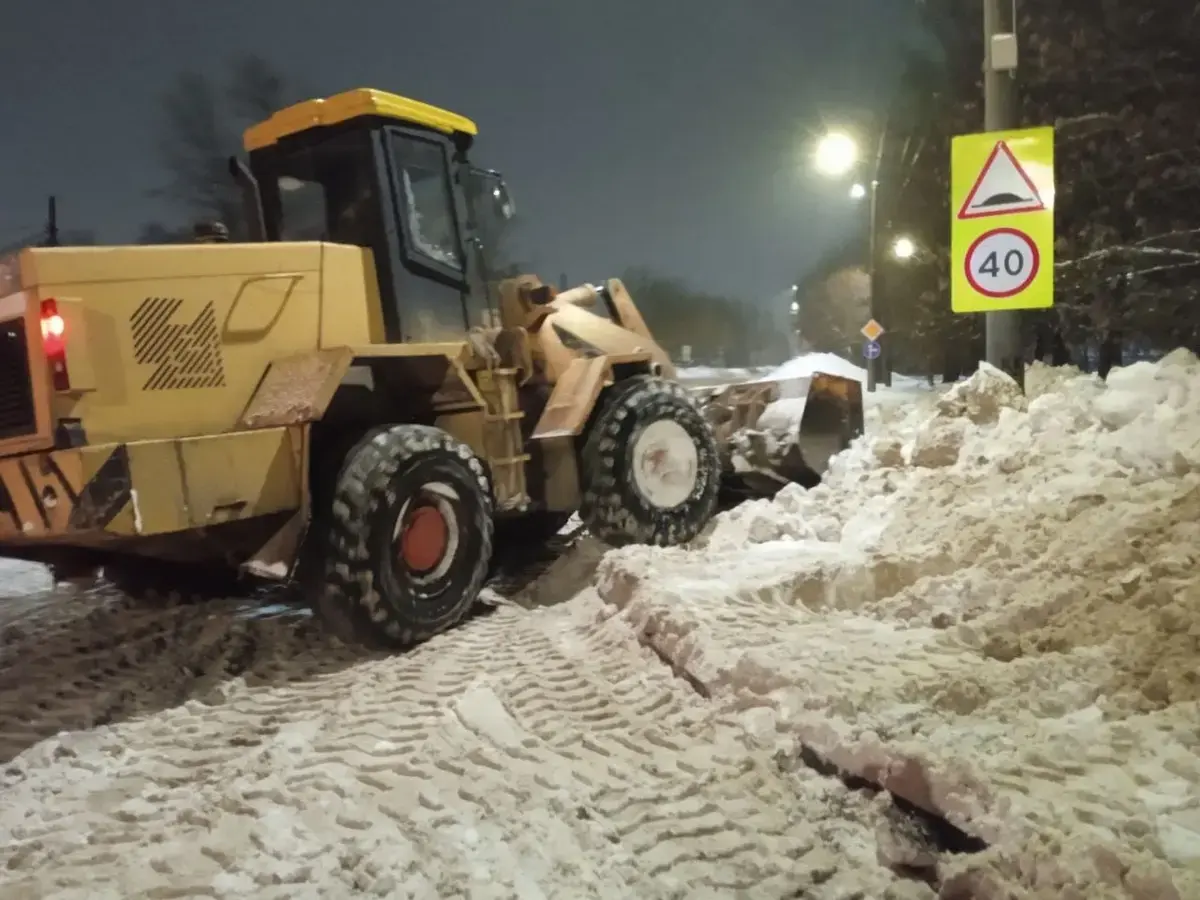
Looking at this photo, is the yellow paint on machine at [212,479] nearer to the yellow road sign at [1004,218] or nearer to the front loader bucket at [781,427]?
the front loader bucket at [781,427]

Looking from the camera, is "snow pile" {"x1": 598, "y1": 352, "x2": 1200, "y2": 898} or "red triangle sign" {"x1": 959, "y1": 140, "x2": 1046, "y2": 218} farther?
"red triangle sign" {"x1": 959, "y1": 140, "x2": 1046, "y2": 218}

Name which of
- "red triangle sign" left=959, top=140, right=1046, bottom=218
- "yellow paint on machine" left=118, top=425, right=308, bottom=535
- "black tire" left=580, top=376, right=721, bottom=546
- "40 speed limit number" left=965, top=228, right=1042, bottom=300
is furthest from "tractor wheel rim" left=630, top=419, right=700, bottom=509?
"yellow paint on machine" left=118, top=425, right=308, bottom=535

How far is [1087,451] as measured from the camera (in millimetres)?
6242

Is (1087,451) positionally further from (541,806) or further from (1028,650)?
(541,806)

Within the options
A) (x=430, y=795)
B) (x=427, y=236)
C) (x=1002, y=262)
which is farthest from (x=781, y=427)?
(x=430, y=795)

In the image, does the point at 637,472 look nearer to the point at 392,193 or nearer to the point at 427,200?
the point at 427,200

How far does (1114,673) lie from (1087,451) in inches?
107

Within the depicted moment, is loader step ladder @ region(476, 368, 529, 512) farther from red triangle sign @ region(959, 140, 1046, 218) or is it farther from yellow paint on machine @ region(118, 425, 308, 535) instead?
red triangle sign @ region(959, 140, 1046, 218)

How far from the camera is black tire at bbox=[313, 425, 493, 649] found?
5.32 metres

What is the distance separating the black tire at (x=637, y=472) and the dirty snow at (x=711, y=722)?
0.72m

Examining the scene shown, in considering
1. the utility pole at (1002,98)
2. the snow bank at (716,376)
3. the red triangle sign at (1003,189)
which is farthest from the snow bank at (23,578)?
the snow bank at (716,376)

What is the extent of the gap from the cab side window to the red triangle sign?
137 inches

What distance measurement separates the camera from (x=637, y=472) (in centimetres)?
726

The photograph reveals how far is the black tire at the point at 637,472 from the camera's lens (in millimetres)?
7094
